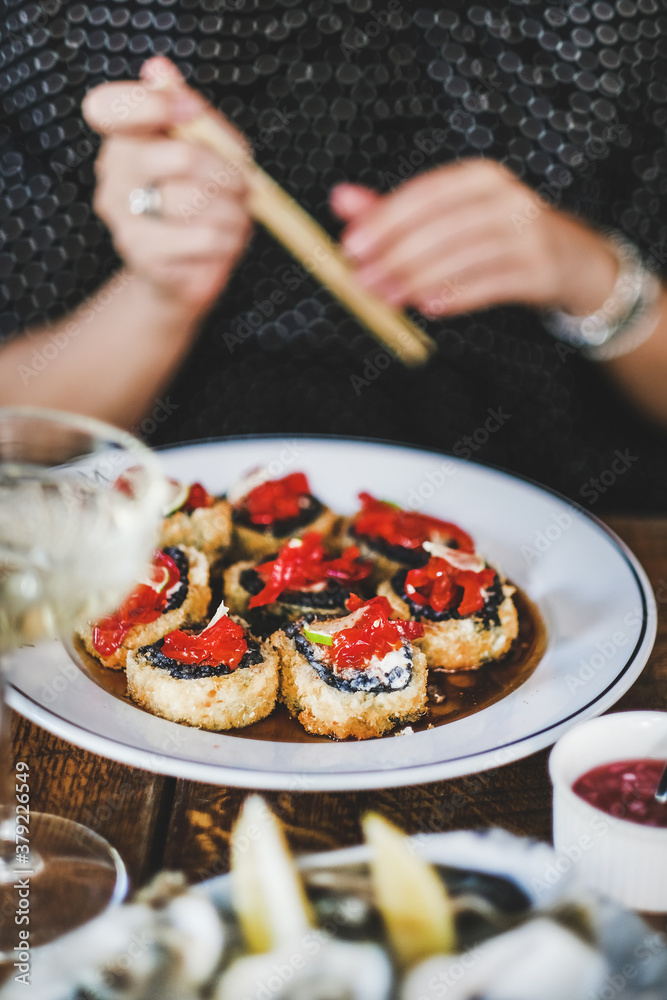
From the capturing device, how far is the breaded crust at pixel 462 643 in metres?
1.47

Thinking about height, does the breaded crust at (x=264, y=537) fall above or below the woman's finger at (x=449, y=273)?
below

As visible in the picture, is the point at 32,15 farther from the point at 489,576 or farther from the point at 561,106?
the point at 489,576

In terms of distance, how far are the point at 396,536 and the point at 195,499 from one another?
1.43ft

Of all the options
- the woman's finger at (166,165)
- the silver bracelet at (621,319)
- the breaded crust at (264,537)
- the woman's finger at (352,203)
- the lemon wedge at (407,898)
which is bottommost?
the breaded crust at (264,537)

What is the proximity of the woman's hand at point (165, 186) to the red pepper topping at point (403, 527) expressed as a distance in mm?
663

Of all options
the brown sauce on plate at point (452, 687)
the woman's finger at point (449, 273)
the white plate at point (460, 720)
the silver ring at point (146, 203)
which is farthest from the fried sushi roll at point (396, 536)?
the silver ring at point (146, 203)

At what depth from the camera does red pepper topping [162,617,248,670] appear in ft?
4.30

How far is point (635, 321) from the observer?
2043mm

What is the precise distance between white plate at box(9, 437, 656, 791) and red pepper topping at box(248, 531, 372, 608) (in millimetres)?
323

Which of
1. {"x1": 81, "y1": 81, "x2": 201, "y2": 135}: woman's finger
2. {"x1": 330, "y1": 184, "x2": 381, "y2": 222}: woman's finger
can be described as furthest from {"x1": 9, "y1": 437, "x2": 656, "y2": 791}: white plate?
{"x1": 81, "y1": 81, "x2": 201, "y2": 135}: woman's finger

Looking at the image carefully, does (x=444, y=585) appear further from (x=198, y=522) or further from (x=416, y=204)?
(x=416, y=204)

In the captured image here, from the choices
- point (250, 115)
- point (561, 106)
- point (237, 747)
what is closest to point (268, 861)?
point (237, 747)

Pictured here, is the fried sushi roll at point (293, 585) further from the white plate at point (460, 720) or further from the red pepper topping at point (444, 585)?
the white plate at point (460, 720)

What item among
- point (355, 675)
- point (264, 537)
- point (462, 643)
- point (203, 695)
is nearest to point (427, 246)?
point (264, 537)
